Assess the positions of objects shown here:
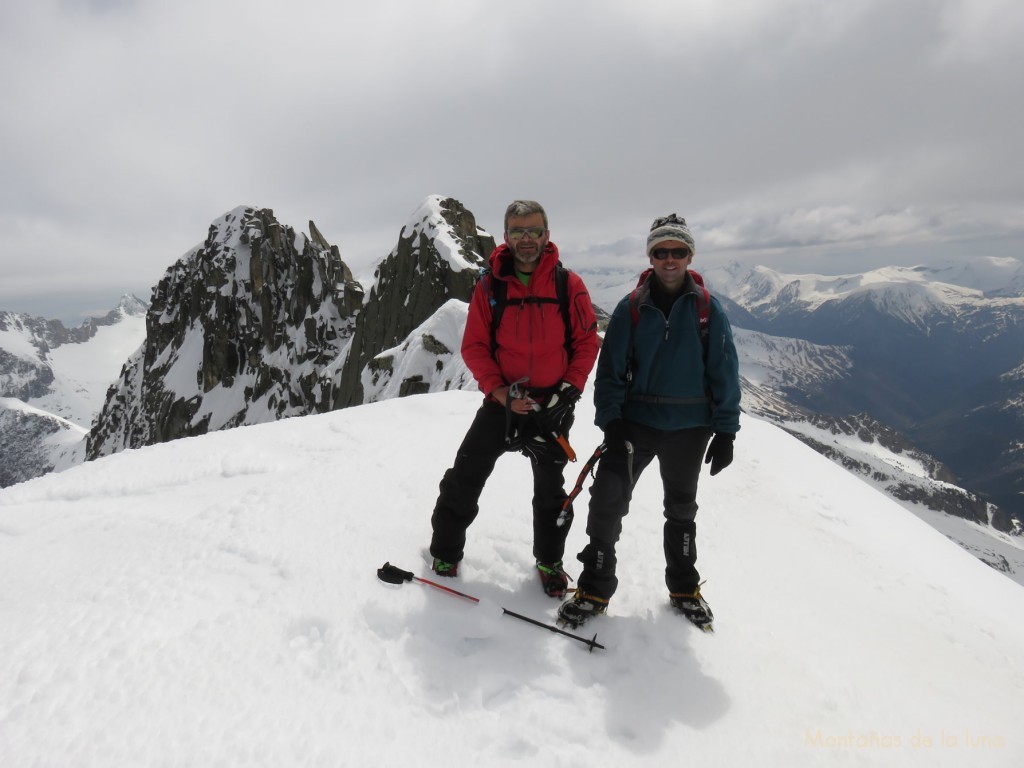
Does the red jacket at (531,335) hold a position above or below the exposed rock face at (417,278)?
below

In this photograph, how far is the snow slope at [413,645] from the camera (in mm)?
3176

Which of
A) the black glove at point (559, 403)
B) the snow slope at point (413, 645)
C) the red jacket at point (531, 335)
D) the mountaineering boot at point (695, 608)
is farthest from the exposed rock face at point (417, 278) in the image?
the mountaineering boot at point (695, 608)

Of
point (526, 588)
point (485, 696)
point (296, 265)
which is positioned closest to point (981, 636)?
point (526, 588)

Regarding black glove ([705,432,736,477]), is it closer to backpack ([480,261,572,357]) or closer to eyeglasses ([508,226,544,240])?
backpack ([480,261,572,357])

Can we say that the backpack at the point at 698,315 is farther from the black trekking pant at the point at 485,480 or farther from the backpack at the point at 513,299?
the black trekking pant at the point at 485,480

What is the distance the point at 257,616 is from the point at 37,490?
14.5 ft

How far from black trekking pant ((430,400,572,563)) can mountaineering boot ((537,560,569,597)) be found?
8 cm

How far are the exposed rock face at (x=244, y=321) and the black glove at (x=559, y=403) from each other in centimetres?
8180

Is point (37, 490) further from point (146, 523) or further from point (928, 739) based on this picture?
point (928, 739)

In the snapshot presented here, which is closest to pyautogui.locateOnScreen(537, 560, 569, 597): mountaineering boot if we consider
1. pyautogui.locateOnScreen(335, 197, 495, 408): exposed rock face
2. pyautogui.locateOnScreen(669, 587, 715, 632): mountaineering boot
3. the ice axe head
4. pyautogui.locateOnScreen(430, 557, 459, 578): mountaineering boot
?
pyautogui.locateOnScreen(430, 557, 459, 578): mountaineering boot

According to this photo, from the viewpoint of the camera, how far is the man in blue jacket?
457cm

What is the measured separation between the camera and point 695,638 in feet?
15.5

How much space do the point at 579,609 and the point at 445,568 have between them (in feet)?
4.59

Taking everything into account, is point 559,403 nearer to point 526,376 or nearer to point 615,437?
point 526,376
